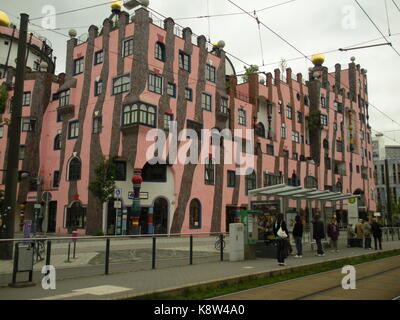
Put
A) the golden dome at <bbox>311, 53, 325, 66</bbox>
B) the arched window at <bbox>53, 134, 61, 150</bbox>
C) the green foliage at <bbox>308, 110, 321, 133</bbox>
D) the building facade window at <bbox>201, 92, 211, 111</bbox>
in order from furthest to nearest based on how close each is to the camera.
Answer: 1. the golden dome at <bbox>311, 53, 325, 66</bbox>
2. the green foliage at <bbox>308, 110, 321, 133</bbox>
3. the arched window at <bbox>53, 134, 61, 150</bbox>
4. the building facade window at <bbox>201, 92, 211, 111</bbox>

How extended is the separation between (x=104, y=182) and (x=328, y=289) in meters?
24.4

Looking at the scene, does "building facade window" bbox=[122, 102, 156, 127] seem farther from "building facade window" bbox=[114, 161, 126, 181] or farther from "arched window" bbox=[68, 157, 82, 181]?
"arched window" bbox=[68, 157, 82, 181]

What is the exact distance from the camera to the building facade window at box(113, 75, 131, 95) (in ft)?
113

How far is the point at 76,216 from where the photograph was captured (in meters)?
36.8

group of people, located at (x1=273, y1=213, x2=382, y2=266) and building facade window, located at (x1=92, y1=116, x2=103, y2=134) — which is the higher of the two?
building facade window, located at (x1=92, y1=116, x2=103, y2=134)

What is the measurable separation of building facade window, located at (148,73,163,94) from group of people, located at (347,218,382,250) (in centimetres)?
1938

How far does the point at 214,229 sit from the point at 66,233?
13432 mm

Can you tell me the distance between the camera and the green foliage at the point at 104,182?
3180 cm

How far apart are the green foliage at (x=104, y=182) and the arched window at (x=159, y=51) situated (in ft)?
33.9

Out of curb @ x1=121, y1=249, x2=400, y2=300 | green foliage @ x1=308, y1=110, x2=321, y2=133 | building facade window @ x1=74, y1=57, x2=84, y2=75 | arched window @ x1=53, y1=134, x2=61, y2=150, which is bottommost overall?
curb @ x1=121, y1=249, x2=400, y2=300

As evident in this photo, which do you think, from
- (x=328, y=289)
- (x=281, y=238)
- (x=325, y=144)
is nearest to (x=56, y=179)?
(x=281, y=238)

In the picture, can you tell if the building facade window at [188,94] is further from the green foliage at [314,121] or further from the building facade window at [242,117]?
the green foliage at [314,121]

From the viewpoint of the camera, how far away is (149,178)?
1390 inches

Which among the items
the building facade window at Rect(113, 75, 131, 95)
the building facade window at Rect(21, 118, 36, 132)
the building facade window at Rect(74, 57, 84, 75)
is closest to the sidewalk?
the building facade window at Rect(113, 75, 131, 95)
